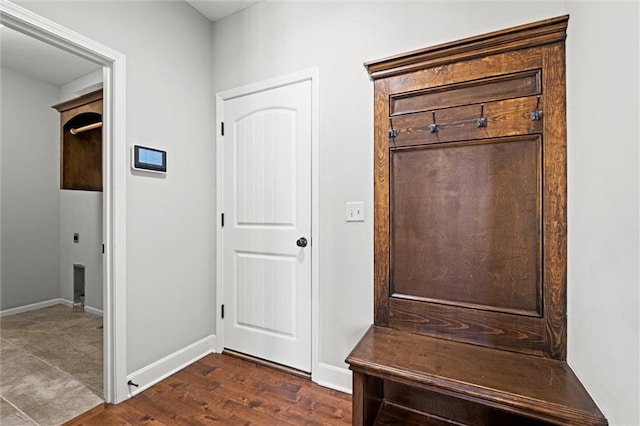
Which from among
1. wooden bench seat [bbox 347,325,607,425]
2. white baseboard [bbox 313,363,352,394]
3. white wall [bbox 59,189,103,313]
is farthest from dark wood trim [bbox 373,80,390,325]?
white wall [bbox 59,189,103,313]

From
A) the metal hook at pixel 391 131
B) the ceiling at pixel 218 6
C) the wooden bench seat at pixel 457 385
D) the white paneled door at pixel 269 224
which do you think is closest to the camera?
the wooden bench seat at pixel 457 385

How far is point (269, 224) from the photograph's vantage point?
2273 millimetres

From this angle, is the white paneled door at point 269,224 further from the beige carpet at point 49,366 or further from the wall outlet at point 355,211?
the beige carpet at point 49,366

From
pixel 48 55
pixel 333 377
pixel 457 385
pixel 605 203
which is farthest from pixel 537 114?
pixel 48 55

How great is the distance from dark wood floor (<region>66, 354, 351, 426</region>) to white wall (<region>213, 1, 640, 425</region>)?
270mm

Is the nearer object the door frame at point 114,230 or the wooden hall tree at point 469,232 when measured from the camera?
the wooden hall tree at point 469,232

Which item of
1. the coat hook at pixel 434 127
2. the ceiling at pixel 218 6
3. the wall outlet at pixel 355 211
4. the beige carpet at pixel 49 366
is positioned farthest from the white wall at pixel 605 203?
the beige carpet at pixel 49 366

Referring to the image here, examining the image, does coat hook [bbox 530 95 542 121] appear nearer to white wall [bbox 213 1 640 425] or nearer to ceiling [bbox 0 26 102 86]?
white wall [bbox 213 1 640 425]

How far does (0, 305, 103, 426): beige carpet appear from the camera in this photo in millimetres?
1733

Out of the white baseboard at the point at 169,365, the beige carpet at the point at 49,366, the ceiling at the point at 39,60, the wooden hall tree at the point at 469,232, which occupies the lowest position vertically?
the beige carpet at the point at 49,366

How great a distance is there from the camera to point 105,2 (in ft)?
5.83

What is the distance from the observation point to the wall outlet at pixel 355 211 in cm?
188

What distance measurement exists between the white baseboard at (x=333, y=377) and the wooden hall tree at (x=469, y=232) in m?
0.27

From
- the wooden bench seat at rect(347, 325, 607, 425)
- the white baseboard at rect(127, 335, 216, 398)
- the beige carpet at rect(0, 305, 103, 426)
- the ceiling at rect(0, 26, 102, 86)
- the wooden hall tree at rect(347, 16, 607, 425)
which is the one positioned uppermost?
the ceiling at rect(0, 26, 102, 86)
